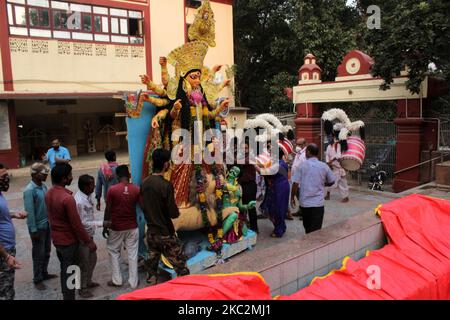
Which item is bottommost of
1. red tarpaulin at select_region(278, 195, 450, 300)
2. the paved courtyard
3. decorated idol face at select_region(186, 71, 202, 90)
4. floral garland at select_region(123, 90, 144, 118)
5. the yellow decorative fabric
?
the paved courtyard

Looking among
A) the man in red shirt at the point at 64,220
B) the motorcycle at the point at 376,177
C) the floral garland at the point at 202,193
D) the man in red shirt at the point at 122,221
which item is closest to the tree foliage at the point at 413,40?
the motorcycle at the point at 376,177

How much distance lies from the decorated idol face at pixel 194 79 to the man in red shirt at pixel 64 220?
2062mm

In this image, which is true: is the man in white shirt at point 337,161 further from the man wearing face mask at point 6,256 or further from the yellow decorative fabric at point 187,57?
the man wearing face mask at point 6,256

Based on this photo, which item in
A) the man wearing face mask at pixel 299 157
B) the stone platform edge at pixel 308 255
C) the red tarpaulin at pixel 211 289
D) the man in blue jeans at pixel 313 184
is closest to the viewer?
the red tarpaulin at pixel 211 289

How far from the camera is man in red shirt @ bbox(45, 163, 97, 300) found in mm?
3698

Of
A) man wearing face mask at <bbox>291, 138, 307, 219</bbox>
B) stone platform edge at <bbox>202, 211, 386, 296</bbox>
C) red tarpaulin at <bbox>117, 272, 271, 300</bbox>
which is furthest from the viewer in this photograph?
man wearing face mask at <bbox>291, 138, 307, 219</bbox>

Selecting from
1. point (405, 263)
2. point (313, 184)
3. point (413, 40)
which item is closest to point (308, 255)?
point (405, 263)

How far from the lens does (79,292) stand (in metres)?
4.34

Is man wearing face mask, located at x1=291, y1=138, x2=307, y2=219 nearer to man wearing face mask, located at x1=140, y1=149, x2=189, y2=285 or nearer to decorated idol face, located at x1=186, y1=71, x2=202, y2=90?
decorated idol face, located at x1=186, y1=71, x2=202, y2=90

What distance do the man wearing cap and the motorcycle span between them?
9.08m

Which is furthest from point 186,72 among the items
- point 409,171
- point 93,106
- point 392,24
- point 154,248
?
point 93,106

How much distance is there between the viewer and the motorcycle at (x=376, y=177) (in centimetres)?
1093

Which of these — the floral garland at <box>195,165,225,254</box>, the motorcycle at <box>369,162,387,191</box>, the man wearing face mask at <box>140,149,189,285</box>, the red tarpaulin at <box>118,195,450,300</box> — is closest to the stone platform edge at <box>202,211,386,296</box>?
the red tarpaulin at <box>118,195,450,300</box>

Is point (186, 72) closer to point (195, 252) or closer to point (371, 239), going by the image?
point (195, 252)
